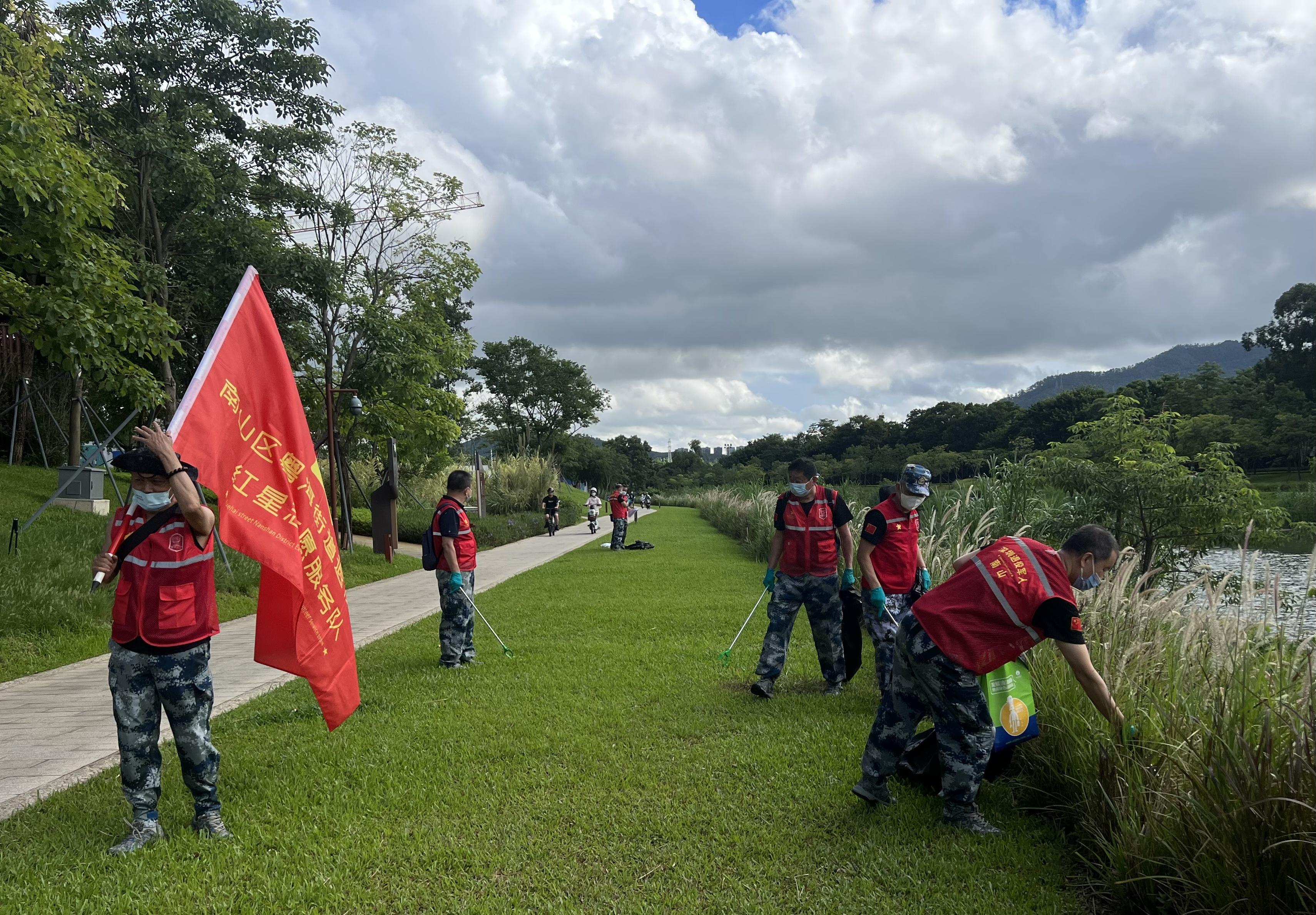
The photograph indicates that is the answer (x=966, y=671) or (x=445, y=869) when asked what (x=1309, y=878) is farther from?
(x=445, y=869)

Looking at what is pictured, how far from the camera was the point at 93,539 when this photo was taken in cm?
1199

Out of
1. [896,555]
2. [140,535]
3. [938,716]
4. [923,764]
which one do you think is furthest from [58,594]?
[938,716]

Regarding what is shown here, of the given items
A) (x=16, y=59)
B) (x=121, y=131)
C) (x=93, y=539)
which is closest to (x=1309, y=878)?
(x=16, y=59)

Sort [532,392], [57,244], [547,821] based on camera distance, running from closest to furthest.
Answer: [547,821], [57,244], [532,392]

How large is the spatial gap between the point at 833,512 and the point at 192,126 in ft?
49.3

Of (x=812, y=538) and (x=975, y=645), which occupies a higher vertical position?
(x=812, y=538)

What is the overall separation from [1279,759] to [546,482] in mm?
33194

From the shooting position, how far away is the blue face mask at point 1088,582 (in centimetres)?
366

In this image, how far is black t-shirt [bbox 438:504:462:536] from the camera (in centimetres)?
754

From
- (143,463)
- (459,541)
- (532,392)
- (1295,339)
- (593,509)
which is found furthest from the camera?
(532,392)

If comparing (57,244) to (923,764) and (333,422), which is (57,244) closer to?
(333,422)

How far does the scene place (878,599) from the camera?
579cm

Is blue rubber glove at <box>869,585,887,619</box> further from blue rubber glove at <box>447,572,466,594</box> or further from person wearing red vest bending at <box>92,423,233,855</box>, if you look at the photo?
person wearing red vest bending at <box>92,423,233,855</box>

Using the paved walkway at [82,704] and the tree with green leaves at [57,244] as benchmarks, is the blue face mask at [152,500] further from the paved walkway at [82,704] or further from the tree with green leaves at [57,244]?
the tree with green leaves at [57,244]
